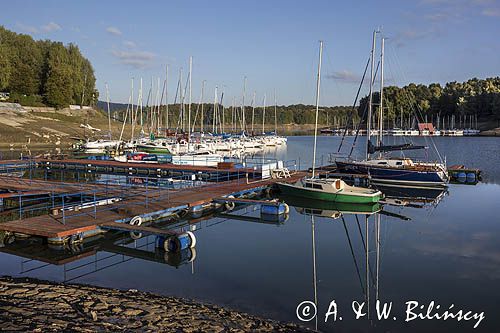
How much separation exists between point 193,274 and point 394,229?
1123cm

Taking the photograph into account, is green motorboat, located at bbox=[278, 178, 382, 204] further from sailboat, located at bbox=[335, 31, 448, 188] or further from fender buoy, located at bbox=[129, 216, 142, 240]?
fender buoy, located at bbox=[129, 216, 142, 240]

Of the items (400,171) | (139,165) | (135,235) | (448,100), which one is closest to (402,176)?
(400,171)

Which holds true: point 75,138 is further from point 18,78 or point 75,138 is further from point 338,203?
point 338,203

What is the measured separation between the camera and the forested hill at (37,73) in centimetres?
9794

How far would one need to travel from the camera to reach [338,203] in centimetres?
2758

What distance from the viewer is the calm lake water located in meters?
12.7

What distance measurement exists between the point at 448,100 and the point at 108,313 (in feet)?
585

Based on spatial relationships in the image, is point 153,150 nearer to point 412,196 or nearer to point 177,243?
point 412,196

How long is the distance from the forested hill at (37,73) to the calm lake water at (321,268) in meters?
87.4

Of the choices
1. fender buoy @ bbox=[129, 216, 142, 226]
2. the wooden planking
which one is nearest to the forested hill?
the wooden planking

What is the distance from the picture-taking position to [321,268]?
1603 centimetres

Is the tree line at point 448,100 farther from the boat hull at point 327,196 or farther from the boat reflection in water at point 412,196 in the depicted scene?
the boat hull at point 327,196

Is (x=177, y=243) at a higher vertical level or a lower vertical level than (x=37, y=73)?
lower

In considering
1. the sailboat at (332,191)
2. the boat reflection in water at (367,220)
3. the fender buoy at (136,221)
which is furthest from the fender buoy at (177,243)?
the sailboat at (332,191)
